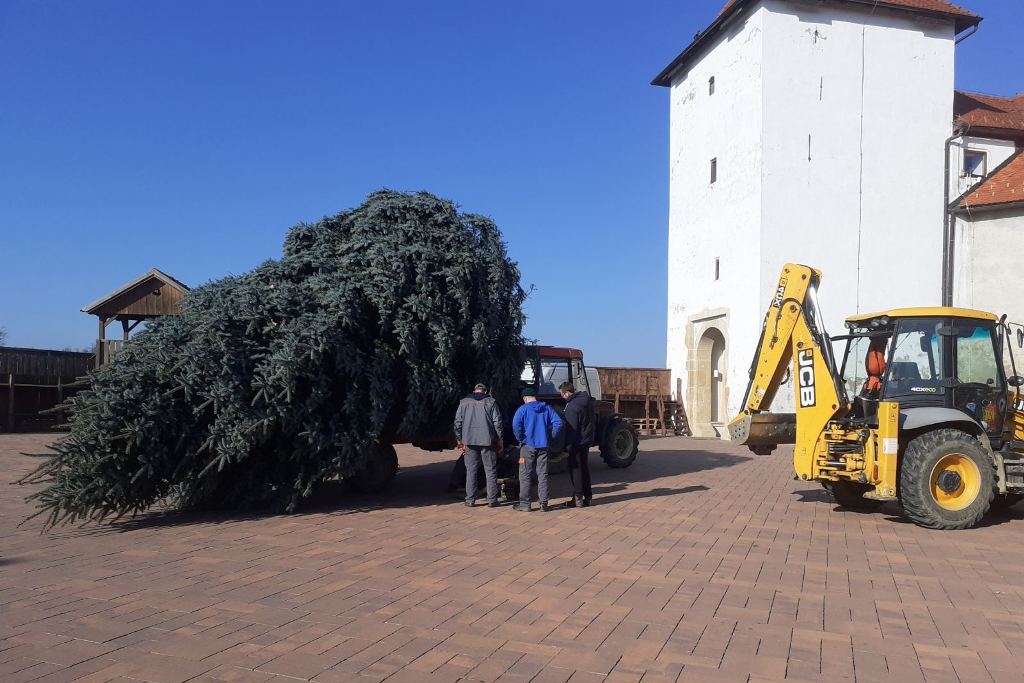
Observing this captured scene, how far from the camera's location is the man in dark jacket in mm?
9656

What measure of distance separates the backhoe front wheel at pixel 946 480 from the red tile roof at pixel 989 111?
1791 cm

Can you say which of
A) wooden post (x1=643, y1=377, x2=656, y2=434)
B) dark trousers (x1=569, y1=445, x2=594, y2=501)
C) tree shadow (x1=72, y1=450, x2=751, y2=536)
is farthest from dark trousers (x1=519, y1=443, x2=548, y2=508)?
wooden post (x1=643, y1=377, x2=656, y2=434)

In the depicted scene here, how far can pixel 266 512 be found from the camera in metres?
9.11

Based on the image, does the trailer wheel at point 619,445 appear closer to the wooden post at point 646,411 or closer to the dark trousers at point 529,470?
the dark trousers at point 529,470

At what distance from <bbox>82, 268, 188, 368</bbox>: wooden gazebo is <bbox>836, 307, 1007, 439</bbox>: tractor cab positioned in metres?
19.5

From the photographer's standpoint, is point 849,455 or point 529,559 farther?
point 849,455

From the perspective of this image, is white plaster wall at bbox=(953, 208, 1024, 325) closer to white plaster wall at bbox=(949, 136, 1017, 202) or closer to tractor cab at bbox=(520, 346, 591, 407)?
white plaster wall at bbox=(949, 136, 1017, 202)

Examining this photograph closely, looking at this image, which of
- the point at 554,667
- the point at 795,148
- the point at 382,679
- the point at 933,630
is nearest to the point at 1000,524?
the point at 933,630

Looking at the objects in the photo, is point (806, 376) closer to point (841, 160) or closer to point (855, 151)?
point (841, 160)

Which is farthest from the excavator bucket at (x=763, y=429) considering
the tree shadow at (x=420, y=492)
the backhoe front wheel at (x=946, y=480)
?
the tree shadow at (x=420, y=492)

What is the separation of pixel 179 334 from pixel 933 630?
7.73 m

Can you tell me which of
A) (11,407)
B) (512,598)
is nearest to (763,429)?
(512,598)

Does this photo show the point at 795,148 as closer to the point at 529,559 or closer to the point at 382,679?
the point at 529,559

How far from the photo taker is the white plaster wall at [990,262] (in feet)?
70.5
